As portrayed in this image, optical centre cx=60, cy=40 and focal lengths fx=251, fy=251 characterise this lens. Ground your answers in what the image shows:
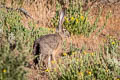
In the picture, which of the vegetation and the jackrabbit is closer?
the vegetation

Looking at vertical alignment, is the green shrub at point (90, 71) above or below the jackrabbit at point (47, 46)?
below

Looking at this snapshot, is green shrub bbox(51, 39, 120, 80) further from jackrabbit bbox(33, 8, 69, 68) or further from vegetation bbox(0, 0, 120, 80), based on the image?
jackrabbit bbox(33, 8, 69, 68)

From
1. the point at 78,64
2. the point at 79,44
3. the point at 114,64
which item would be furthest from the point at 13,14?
the point at 114,64

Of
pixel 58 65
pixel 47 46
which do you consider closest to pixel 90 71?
pixel 58 65

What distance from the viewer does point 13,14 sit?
6535 millimetres

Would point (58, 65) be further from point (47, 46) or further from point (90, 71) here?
point (90, 71)

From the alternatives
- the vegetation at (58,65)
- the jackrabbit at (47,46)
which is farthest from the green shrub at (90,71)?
the jackrabbit at (47,46)

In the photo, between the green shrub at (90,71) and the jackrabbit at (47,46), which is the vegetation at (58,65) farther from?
the jackrabbit at (47,46)

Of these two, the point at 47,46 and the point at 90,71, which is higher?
the point at 47,46

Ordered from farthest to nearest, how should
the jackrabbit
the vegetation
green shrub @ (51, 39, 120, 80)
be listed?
the jackrabbit < green shrub @ (51, 39, 120, 80) < the vegetation

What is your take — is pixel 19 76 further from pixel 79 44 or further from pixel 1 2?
pixel 1 2

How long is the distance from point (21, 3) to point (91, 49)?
3.08 meters

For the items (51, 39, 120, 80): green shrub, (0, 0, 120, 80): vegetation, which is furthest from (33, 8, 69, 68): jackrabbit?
(51, 39, 120, 80): green shrub

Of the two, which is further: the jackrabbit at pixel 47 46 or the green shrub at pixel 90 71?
the jackrabbit at pixel 47 46
